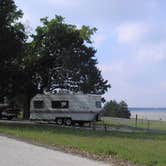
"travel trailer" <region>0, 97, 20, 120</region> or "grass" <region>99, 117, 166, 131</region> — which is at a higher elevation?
"travel trailer" <region>0, 97, 20, 120</region>

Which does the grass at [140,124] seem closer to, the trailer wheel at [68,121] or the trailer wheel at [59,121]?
the trailer wheel at [59,121]

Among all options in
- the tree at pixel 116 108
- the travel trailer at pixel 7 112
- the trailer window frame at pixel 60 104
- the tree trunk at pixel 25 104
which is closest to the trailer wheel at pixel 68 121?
the trailer window frame at pixel 60 104

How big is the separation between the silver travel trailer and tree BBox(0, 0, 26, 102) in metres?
4.03

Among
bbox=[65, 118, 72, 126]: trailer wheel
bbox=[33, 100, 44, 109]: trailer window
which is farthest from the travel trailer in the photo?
bbox=[65, 118, 72, 126]: trailer wheel

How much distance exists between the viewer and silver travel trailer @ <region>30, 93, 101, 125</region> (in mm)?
53750

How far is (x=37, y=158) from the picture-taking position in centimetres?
1806

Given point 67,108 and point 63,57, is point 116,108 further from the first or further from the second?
point 67,108

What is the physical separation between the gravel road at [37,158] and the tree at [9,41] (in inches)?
1048

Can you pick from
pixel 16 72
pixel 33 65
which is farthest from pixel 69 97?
pixel 33 65

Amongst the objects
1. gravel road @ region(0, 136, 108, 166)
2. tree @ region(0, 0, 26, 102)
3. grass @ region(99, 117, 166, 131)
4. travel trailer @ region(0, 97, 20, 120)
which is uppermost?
tree @ region(0, 0, 26, 102)

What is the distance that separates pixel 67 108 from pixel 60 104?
871 mm

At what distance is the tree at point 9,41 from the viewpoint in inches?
1887

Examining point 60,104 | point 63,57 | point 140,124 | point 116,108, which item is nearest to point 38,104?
point 60,104

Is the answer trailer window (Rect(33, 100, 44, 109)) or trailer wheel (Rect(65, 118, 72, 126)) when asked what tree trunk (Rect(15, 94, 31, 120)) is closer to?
trailer window (Rect(33, 100, 44, 109))
